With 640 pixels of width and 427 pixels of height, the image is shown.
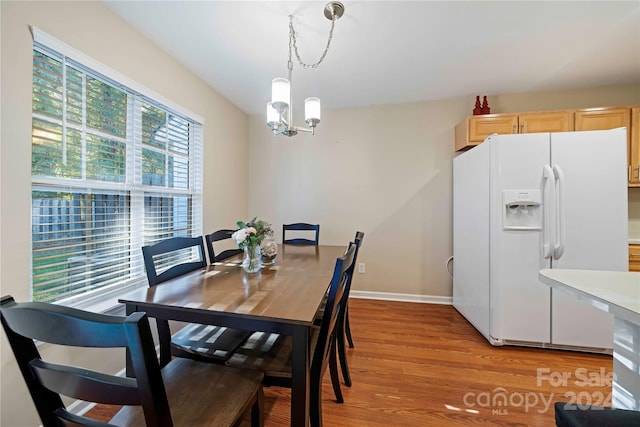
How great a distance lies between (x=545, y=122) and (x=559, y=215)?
1140 millimetres

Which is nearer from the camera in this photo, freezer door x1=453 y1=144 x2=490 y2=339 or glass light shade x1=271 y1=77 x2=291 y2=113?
glass light shade x1=271 y1=77 x2=291 y2=113

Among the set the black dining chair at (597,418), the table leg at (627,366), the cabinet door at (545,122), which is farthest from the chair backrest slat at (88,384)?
the cabinet door at (545,122)

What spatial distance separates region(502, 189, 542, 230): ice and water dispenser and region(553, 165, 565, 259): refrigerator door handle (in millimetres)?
106

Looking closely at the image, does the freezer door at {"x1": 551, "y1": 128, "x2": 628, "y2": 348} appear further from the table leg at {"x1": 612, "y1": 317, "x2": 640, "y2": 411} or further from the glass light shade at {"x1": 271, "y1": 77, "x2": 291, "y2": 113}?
the glass light shade at {"x1": 271, "y1": 77, "x2": 291, "y2": 113}

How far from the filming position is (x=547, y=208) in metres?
2.10

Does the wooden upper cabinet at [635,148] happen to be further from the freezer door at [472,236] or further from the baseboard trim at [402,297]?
the baseboard trim at [402,297]

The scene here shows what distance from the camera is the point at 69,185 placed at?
59.5 inches

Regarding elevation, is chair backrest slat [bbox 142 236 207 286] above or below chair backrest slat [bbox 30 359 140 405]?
above

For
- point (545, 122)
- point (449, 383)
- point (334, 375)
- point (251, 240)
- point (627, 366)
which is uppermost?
point (545, 122)

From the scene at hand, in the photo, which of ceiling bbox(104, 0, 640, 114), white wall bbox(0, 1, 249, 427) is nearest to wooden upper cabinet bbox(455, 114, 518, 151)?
ceiling bbox(104, 0, 640, 114)

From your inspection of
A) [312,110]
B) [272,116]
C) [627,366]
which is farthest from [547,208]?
[272,116]

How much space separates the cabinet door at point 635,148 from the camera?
2.43 metres

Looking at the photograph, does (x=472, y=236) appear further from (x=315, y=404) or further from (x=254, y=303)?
(x=254, y=303)

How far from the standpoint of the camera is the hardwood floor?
4.91 ft
